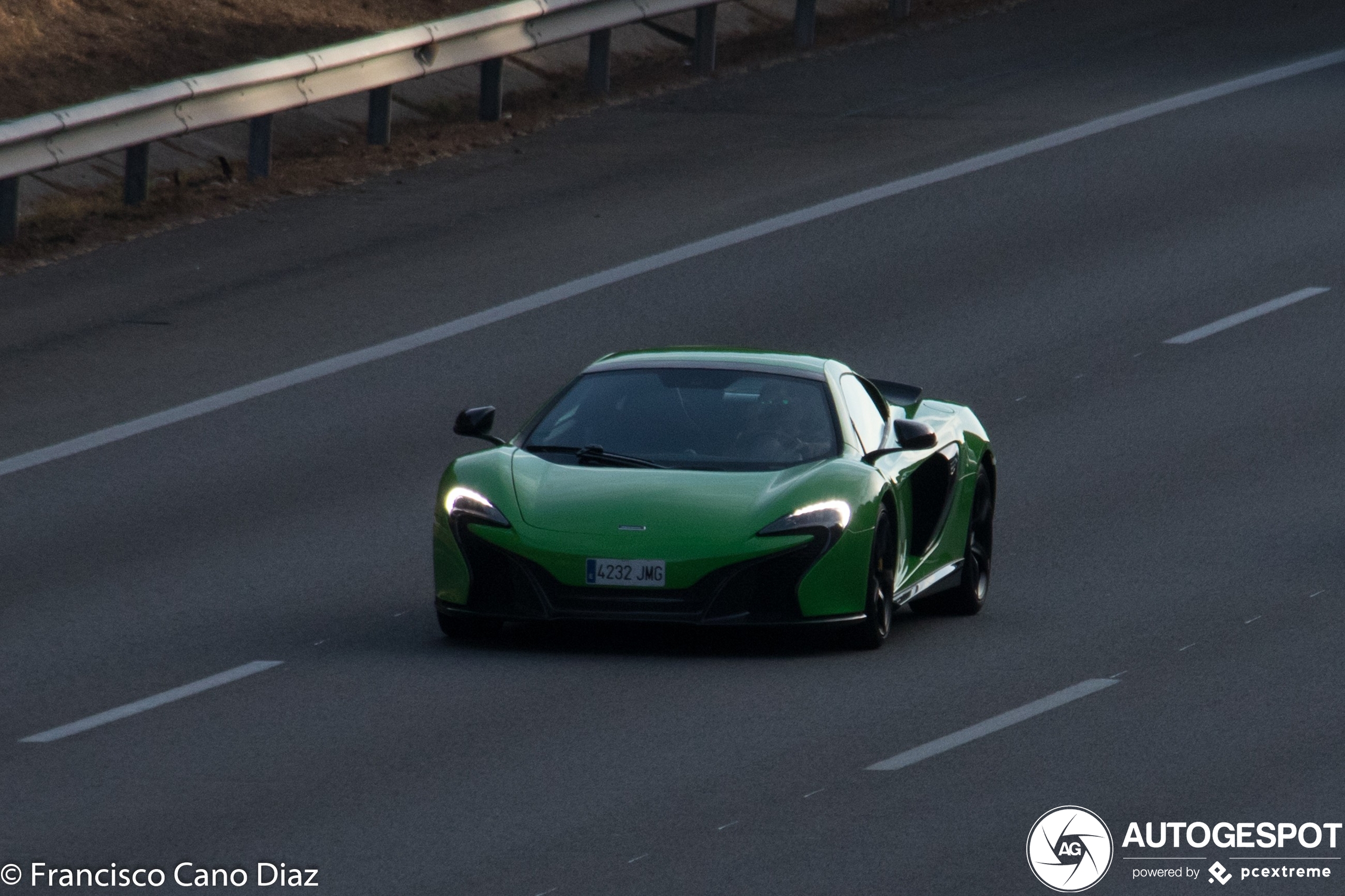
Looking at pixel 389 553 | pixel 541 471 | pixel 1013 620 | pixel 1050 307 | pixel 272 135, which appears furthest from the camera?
pixel 272 135

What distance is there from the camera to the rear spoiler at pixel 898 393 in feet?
44.4

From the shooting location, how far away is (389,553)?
45.0ft

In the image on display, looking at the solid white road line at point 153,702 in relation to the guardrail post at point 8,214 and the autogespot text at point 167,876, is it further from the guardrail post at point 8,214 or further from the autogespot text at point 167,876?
the guardrail post at point 8,214

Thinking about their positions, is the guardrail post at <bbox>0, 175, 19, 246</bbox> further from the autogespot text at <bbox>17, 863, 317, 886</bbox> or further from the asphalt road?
the autogespot text at <bbox>17, 863, 317, 886</bbox>

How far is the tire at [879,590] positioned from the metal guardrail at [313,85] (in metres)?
9.93

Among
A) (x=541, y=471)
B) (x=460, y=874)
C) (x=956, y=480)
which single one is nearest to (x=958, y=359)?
(x=956, y=480)

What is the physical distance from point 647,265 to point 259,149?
393 cm

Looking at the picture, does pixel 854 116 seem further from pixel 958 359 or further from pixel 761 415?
pixel 761 415

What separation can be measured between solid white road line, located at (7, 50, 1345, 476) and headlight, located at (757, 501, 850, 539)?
592cm

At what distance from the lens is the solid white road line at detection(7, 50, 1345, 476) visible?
16.2 m

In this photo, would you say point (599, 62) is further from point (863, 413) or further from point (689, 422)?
point (689, 422)

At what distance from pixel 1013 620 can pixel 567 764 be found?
3814mm

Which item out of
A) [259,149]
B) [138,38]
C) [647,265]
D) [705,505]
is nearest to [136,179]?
[259,149]

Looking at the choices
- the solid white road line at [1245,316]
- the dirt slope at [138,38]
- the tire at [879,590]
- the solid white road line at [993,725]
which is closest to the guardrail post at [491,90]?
the dirt slope at [138,38]
